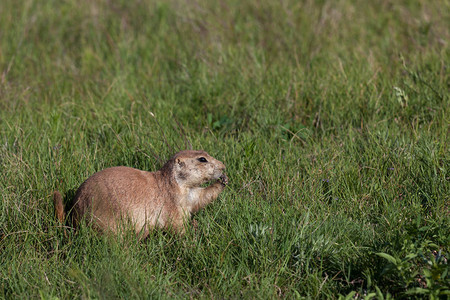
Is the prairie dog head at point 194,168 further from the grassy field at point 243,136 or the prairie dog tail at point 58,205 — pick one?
the prairie dog tail at point 58,205

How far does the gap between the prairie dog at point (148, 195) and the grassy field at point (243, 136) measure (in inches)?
4.7

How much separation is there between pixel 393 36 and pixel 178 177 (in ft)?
12.2

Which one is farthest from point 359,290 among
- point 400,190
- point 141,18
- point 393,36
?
point 141,18

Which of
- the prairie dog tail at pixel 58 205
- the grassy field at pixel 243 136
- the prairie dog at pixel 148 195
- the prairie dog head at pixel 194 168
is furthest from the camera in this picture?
the prairie dog head at pixel 194 168

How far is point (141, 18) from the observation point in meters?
7.00

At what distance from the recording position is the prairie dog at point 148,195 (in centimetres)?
337

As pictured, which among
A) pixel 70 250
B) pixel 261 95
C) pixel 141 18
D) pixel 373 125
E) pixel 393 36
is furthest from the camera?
pixel 141 18

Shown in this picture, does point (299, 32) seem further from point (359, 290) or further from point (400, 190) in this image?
point (359, 290)

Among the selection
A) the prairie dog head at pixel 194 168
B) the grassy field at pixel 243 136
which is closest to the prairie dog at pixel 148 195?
the prairie dog head at pixel 194 168

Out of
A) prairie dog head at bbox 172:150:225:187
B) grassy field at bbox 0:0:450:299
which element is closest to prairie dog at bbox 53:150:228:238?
prairie dog head at bbox 172:150:225:187

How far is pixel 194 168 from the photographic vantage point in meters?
3.69

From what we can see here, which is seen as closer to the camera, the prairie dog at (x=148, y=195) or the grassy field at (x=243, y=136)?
the grassy field at (x=243, y=136)

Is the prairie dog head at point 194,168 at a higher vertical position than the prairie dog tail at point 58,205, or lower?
higher

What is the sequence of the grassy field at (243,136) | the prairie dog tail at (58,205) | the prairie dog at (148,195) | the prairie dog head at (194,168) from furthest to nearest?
1. the prairie dog head at (194,168)
2. the prairie dog tail at (58,205)
3. the prairie dog at (148,195)
4. the grassy field at (243,136)
